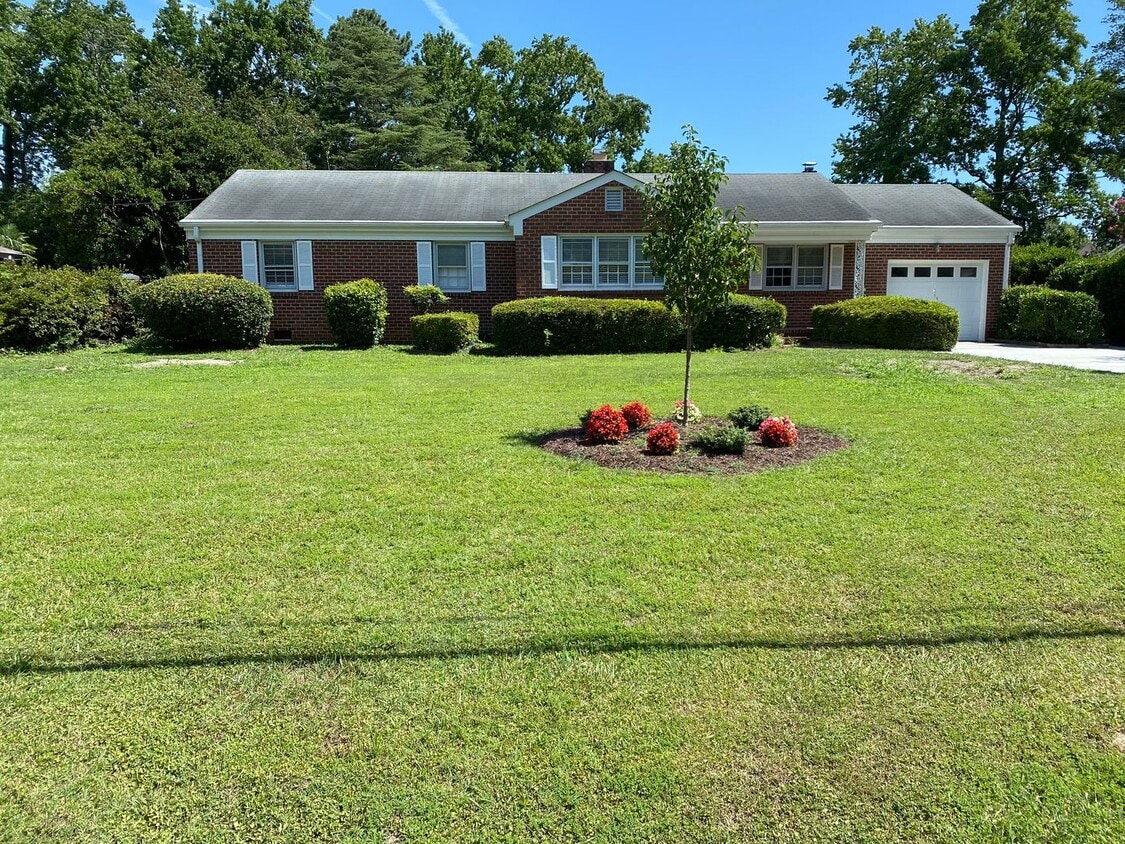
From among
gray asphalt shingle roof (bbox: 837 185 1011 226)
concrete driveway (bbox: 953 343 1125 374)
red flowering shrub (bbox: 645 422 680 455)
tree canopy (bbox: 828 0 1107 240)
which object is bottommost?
red flowering shrub (bbox: 645 422 680 455)

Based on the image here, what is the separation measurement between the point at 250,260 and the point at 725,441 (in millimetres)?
15589

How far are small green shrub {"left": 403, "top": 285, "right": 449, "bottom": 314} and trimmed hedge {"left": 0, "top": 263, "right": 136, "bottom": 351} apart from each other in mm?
Answer: 5979

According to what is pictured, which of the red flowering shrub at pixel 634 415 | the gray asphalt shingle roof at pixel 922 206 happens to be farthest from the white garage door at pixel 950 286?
the red flowering shrub at pixel 634 415

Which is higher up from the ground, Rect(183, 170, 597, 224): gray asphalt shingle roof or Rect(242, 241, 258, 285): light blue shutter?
Rect(183, 170, 597, 224): gray asphalt shingle roof

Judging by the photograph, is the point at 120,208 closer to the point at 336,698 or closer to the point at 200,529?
the point at 200,529

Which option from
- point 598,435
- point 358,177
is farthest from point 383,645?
point 358,177

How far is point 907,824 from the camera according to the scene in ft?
7.47

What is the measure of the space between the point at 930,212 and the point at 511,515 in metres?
20.5

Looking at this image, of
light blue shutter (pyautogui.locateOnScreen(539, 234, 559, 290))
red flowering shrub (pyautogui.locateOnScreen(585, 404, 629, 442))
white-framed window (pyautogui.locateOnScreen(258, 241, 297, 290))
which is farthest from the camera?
white-framed window (pyautogui.locateOnScreen(258, 241, 297, 290))

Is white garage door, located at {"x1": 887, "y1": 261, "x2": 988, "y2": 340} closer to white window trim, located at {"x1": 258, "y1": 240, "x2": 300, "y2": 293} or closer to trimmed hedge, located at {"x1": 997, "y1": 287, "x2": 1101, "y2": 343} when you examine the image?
trimmed hedge, located at {"x1": 997, "y1": 287, "x2": 1101, "y2": 343}

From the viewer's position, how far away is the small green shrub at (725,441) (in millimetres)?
6410

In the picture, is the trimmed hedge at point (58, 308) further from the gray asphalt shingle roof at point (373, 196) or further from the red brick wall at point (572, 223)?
the red brick wall at point (572, 223)

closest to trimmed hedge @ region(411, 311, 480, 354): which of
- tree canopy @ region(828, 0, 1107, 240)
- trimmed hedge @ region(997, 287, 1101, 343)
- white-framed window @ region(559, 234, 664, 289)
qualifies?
white-framed window @ region(559, 234, 664, 289)

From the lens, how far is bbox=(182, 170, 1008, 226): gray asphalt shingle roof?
18609 mm
